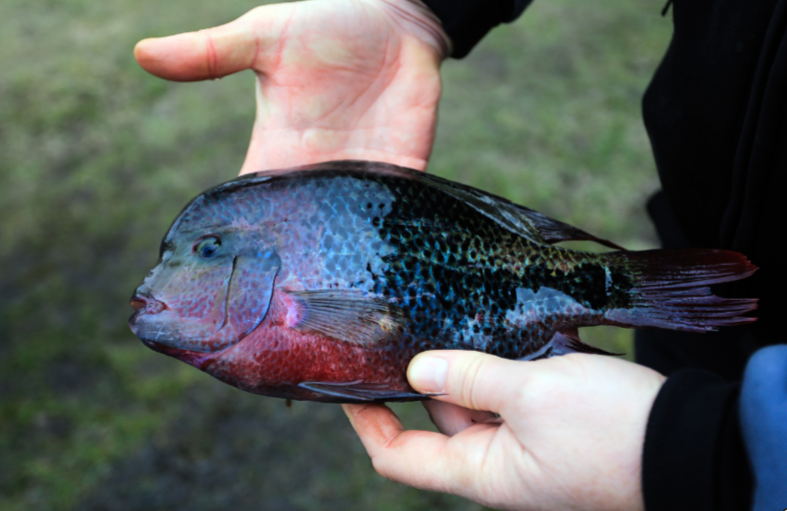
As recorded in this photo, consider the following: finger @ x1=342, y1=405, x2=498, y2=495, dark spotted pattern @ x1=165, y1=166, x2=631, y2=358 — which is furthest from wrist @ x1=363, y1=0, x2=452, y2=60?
finger @ x1=342, y1=405, x2=498, y2=495

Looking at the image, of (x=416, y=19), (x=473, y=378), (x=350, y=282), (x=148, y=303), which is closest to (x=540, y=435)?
(x=473, y=378)

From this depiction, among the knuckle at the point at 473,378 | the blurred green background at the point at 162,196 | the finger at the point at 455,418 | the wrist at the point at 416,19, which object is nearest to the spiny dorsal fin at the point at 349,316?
the knuckle at the point at 473,378

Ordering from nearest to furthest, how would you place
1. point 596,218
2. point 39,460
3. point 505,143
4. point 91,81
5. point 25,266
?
point 39,460
point 25,266
point 596,218
point 505,143
point 91,81

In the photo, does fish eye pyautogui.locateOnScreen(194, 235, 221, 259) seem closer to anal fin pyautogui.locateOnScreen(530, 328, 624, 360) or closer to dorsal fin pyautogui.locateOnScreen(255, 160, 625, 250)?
dorsal fin pyautogui.locateOnScreen(255, 160, 625, 250)

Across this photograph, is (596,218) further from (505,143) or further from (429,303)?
(429,303)

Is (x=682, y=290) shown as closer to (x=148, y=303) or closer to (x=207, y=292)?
(x=207, y=292)

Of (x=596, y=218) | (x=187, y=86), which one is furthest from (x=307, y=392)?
(x=187, y=86)

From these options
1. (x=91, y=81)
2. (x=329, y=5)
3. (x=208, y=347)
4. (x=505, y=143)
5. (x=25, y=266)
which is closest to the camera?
(x=208, y=347)
